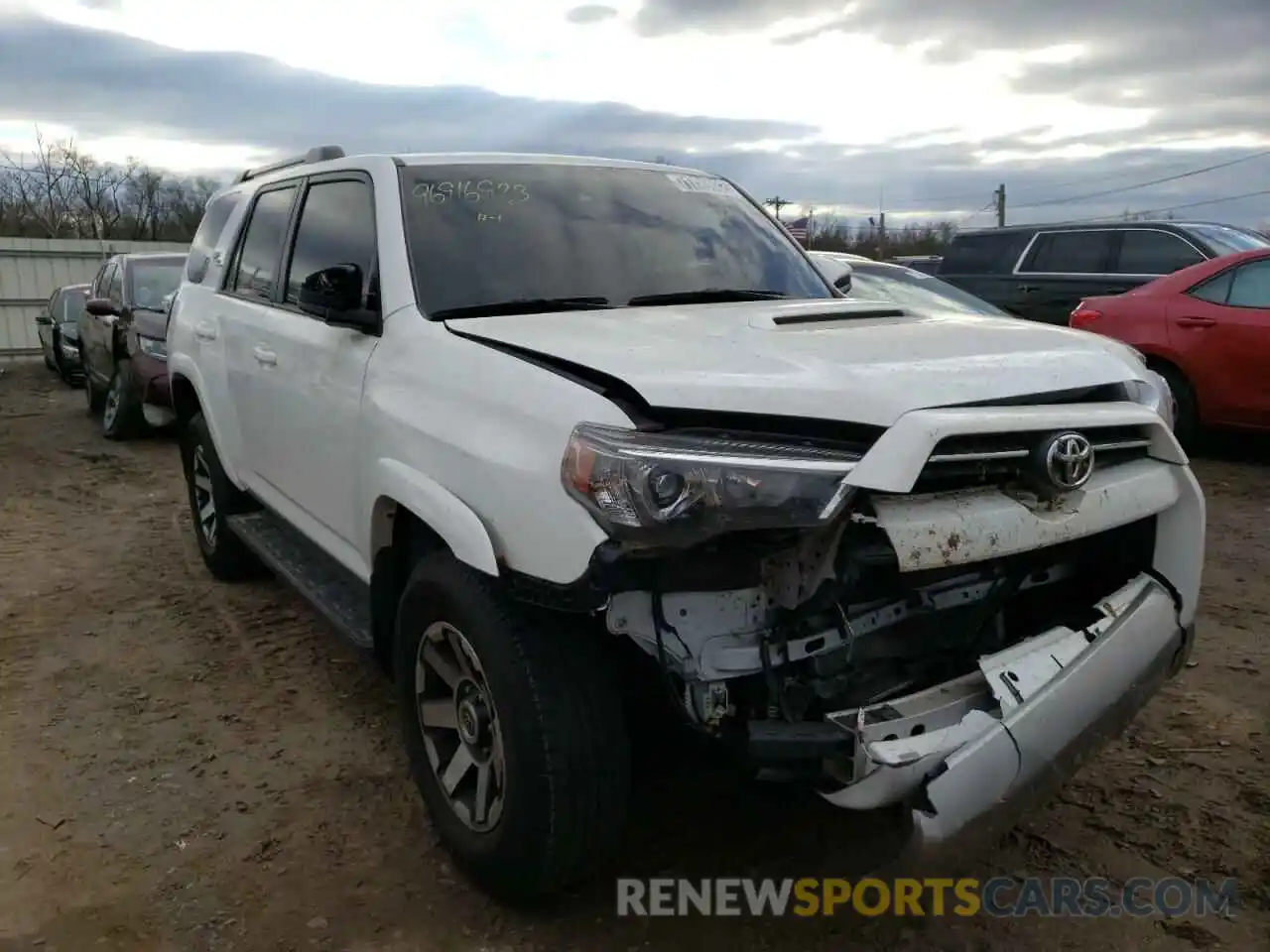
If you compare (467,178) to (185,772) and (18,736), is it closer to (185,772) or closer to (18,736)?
(185,772)

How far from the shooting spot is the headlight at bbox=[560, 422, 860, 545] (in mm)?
2221

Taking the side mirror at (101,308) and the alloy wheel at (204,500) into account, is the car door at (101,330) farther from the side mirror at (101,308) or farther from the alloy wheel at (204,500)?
the alloy wheel at (204,500)

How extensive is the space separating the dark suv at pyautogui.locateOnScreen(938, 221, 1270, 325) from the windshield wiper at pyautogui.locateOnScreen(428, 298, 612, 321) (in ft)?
26.1

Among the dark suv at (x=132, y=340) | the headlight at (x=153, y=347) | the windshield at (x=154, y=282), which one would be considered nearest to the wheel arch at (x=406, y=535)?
the dark suv at (x=132, y=340)

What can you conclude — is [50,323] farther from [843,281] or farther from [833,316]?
[833,316]

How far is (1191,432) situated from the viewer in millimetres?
7770

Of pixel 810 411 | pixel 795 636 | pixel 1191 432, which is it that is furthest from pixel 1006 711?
pixel 1191 432

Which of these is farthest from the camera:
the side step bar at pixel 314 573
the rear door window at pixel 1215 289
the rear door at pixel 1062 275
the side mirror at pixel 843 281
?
the rear door at pixel 1062 275

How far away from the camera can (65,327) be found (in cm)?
1552

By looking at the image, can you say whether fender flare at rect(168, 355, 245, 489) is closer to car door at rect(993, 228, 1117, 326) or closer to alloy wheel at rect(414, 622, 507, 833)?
alloy wheel at rect(414, 622, 507, 833)

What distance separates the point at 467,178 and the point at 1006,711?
2452mm

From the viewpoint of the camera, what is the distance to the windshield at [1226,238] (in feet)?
31.4

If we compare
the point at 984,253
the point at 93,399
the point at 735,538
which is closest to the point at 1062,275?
the point at 984,253

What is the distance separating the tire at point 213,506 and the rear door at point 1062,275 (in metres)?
7.93
